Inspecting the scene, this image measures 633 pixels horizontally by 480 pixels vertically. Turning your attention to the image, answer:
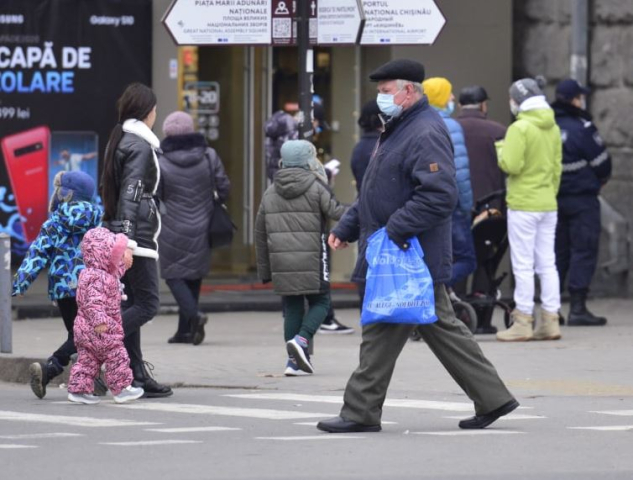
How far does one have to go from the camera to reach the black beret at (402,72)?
8758 millimetres

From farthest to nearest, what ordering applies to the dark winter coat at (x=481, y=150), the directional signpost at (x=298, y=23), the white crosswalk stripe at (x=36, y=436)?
1. the dark winter coat at (x=481, y=150)
2. the directional signpost at (x=298, y=23)
3. the white crosswalk stripe at (x=36, y=436)

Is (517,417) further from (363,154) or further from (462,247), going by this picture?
(363,154)

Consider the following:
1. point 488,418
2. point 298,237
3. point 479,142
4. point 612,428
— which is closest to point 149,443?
point 488,418

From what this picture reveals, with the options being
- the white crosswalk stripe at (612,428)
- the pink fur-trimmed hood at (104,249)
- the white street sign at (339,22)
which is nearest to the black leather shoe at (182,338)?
the white street sign at (339,22)

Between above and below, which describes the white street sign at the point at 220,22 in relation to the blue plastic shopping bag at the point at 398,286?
above

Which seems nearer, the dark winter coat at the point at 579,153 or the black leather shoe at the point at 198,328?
the black leather shoe at the point at 198,328

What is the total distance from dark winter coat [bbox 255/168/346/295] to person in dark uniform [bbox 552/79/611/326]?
10.0ft

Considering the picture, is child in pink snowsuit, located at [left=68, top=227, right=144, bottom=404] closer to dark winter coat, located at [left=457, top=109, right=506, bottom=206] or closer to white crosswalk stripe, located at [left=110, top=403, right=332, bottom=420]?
white crosswalk stripe, located at [left=110, top=403, right=332, bottom=420]

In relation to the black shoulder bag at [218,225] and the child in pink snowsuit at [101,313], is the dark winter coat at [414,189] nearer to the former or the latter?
the child in pink snowsuit at [101,313]

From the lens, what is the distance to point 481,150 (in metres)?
14.3

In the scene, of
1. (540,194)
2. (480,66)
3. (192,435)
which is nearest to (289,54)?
(480,66)

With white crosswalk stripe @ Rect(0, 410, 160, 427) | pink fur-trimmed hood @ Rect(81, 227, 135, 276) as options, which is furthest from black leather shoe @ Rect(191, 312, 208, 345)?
white crosswalk stripe @ Rect(0, 410, 160, 427)

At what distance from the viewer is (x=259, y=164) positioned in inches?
699

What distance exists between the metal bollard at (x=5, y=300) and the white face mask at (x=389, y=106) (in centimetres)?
440
